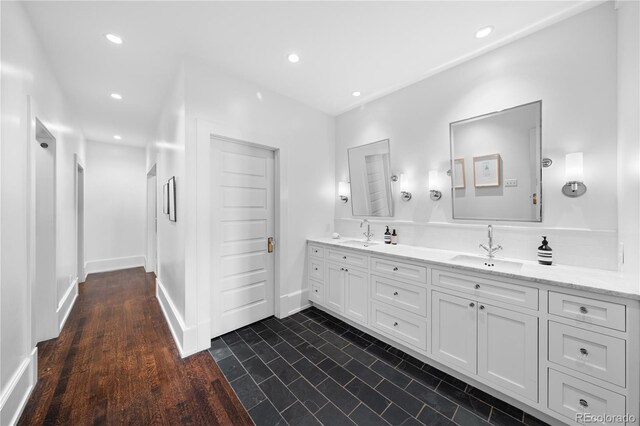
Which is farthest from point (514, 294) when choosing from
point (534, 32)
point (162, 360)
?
point (162, 360)

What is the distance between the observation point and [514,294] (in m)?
1.63

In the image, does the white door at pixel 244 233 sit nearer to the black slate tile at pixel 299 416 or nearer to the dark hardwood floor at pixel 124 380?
the dark hardwood floor at pixel 124 380

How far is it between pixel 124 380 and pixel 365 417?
Result: 76.6 inches

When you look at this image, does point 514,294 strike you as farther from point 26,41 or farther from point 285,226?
point 26,41

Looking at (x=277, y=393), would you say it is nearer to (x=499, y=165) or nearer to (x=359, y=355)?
(x=359, y=355)

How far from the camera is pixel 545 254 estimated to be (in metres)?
1.90

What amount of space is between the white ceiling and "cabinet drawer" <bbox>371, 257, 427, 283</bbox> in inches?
79.9

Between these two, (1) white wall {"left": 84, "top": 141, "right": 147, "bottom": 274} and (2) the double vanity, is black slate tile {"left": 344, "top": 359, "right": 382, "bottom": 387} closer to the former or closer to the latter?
(2) the double vanity

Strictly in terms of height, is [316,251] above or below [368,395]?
above

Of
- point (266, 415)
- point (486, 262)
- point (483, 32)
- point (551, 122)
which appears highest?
point (483, 32)

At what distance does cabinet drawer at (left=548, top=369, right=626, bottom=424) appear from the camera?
131 cm

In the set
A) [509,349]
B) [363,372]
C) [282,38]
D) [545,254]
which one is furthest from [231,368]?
[282,38]

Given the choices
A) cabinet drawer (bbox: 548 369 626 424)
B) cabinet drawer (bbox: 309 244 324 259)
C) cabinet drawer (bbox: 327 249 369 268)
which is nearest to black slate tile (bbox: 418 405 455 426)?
cabinet drawer (bbox: 548 369 626 424)

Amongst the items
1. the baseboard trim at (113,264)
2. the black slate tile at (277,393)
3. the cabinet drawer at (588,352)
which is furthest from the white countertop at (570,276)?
the baseboard trim at (113,264)
